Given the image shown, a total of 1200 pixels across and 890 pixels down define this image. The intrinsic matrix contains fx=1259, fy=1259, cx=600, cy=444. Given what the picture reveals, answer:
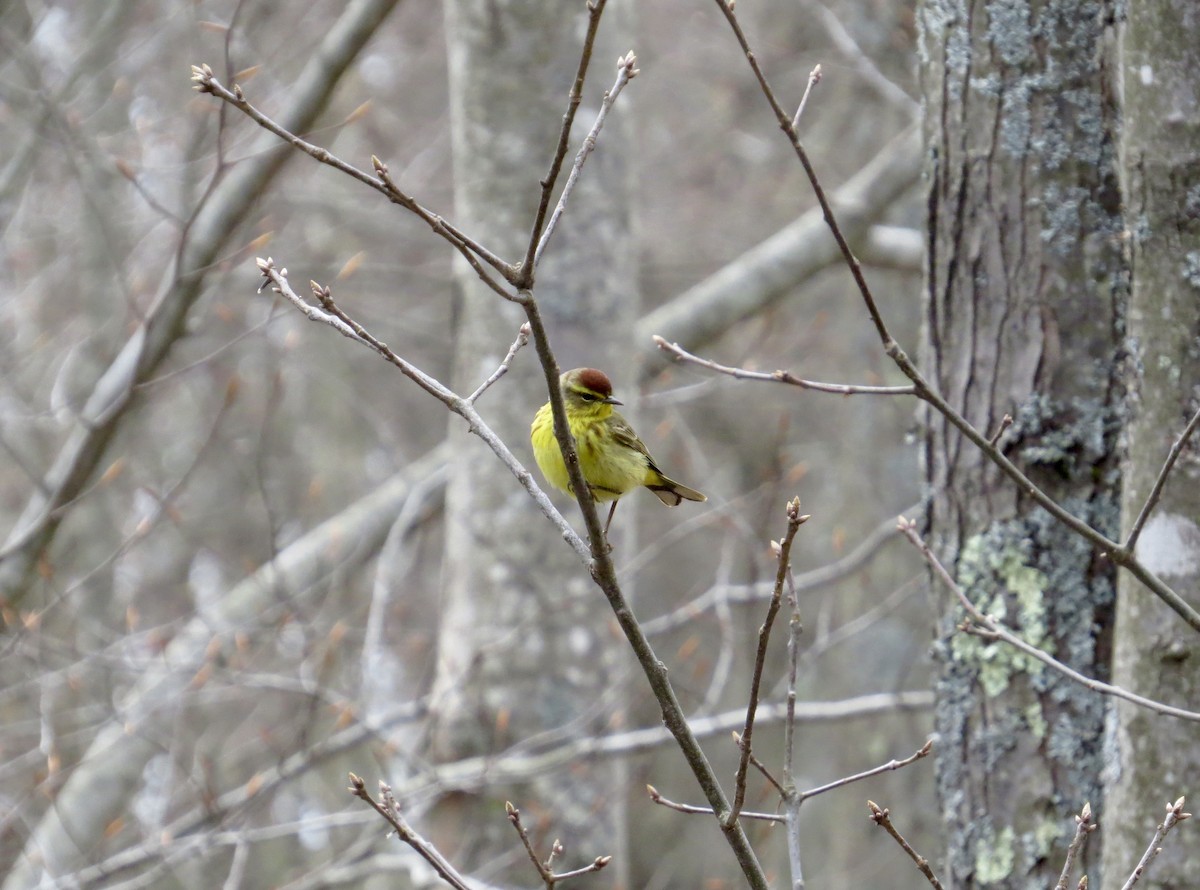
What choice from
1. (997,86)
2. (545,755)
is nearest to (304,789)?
(545,755)

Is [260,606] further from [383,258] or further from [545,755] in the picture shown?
[383,258]

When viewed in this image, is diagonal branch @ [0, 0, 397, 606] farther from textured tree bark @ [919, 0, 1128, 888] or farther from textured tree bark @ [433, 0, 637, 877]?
textured tree bark @ [919, 0, 1128, 888]

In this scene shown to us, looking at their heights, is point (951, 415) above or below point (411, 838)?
above

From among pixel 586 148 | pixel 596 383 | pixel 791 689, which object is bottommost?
pixel 791 689

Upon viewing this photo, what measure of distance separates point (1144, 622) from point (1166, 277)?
0.66 meters

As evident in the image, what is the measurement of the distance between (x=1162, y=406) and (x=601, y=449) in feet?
4.62

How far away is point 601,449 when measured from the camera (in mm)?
3314

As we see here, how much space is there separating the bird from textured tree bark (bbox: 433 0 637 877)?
139 cm

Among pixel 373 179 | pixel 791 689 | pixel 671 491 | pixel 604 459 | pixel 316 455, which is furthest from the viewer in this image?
pixel 316 455

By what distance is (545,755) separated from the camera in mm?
4879

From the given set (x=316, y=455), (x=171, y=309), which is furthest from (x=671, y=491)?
(x=316, y=455)

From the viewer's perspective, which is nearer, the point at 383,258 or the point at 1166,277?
the point at 1166,277

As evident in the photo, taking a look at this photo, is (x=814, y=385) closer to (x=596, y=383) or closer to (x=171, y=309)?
(x=596, y=383)

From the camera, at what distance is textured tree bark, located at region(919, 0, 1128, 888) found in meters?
2.96
